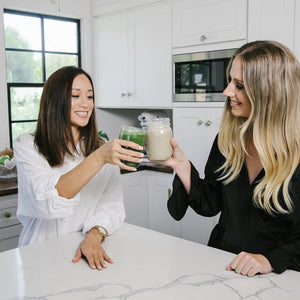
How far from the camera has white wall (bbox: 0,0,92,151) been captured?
323 cm

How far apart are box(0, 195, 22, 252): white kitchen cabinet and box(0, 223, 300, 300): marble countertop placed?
1.15 metres

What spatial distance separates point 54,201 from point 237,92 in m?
0.77

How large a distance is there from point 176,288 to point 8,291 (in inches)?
17.9

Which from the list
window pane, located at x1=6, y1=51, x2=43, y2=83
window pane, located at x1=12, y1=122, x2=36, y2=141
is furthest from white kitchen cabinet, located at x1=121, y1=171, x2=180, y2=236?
window pane, located at x1=6, y1=51, x2=43, y2=83

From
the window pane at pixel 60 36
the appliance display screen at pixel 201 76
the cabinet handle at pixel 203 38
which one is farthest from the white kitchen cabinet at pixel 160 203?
the window pane at pixel 60 36

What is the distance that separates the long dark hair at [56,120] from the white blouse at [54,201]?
1.6 inches

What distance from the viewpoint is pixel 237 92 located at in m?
1.46

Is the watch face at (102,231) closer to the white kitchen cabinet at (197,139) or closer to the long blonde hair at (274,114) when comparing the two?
the long blonde hair at (274,114)

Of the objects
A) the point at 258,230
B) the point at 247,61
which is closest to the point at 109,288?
the point at 258,230

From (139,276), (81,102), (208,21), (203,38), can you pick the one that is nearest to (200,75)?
(203,38)

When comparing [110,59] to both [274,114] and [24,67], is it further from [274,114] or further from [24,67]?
[274,114]

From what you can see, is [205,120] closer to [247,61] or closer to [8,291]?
Result: [247,61]

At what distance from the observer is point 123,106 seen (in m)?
3.65

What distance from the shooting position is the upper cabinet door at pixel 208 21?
2752 mm
